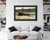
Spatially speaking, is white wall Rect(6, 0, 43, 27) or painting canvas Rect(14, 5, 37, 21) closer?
white wall Rect(6, 0, 43, 27)

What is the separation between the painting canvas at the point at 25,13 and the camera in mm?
7707

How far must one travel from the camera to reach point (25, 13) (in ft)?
25.5

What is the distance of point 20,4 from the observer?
764 cm

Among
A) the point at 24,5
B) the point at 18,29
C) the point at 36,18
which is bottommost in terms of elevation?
the point at 18,29

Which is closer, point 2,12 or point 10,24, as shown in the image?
point 10,24

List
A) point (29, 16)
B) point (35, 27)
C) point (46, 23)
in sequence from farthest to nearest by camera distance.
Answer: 1. point (46, 23)
2. point (29, 16)
3. point (35, 27)

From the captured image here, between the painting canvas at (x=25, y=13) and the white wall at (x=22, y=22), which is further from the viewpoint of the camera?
the painting canvas at (x=25, y=13)

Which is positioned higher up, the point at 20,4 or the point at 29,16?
the point at 20,4

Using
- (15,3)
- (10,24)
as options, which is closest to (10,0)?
(15,3)

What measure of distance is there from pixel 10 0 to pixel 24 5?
97cm

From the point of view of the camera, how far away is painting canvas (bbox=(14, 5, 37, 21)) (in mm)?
7707

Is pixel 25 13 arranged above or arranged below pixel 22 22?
above

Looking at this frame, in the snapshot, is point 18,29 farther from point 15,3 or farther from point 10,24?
point 15,3

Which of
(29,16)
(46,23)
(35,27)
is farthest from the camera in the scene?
(46,23)
